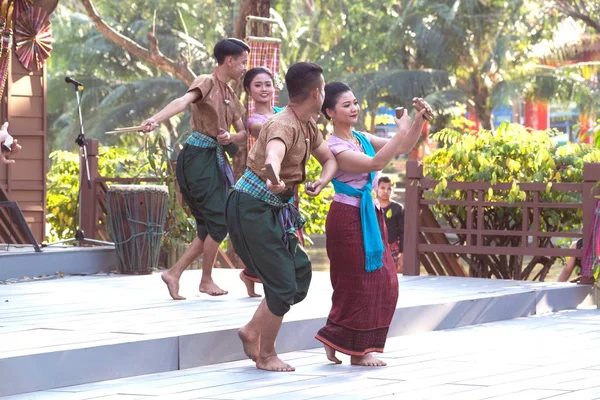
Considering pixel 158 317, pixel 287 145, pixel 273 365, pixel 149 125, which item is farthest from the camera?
pixel 158 317

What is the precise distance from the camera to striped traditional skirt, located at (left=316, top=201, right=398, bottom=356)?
6.13 metres

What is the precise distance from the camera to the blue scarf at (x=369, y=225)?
6.08 metres

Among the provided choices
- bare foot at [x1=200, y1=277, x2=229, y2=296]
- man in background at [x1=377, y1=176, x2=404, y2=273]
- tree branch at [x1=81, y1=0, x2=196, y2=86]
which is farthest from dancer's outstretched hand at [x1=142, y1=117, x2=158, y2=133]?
tree branch at [x1=81, y1=0, x2=196, y2=86]

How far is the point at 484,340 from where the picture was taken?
7328 millimetres

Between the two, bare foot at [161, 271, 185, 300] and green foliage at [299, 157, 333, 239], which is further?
green foliage at [299, 157, 333, 239]

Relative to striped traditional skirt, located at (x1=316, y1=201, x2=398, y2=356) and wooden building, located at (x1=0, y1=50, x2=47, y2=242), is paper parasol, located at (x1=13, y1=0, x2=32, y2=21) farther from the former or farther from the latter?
striped traditional skirt, located at (x1=316, y1=201, x2=398, y2=356)

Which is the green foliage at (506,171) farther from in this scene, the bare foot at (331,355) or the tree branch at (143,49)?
the tree branch at (143,49)

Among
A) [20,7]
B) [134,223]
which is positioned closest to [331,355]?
[134,223]

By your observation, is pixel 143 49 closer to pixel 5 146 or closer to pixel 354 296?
pixel 5 146

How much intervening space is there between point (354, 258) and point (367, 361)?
A: 0.53 metres

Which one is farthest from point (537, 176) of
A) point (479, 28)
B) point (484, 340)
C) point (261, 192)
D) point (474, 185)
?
point (479, 28)

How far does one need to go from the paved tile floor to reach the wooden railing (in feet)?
7.84

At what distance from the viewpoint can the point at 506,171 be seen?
10281 mm

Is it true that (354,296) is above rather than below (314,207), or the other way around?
above
